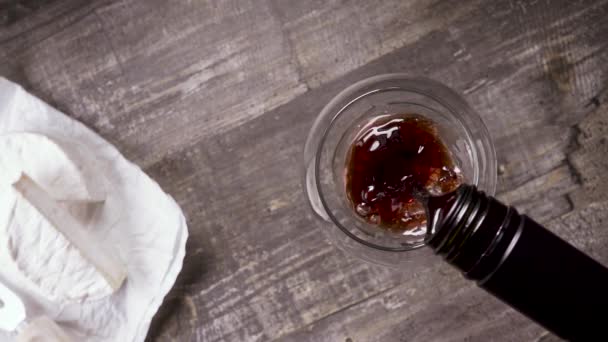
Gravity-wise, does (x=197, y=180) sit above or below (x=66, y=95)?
below

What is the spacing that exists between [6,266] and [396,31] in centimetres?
49

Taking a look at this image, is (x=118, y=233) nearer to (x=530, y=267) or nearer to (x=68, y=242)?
(x=68, y=242)

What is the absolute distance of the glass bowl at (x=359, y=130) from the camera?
506 millimetres

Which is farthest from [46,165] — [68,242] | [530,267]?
[530,267]

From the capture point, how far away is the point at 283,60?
62 cm

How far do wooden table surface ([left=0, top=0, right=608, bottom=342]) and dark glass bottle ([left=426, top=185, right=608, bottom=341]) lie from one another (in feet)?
0.86

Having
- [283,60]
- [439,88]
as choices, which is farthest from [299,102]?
[439,88]

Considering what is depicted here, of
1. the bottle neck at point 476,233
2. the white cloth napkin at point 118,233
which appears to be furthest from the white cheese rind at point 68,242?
the bottle neck at point 476,233

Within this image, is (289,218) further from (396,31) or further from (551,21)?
(551,21)

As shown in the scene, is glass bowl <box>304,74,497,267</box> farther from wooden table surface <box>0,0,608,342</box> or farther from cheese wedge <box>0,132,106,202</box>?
cheese wedge <box>0,132,106,202</box>

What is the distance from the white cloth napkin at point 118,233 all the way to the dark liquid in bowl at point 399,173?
8.8 inches

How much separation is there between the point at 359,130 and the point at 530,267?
25 centimetres

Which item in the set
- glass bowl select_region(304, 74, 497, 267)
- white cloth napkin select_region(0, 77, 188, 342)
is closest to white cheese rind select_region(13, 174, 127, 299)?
white cloth napkin select_region(0, 77, 188, 342)

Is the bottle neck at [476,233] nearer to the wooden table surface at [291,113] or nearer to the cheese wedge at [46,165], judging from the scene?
the wooden table surface at [291,113]
